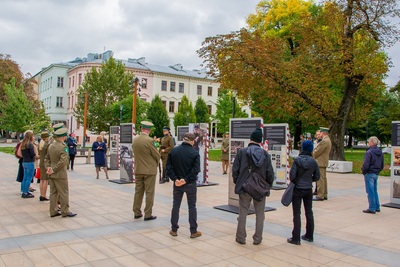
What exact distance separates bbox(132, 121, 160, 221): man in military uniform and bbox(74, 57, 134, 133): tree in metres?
39.1

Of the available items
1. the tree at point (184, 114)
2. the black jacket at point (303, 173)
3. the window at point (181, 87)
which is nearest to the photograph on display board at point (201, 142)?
the black jacket at point (303, 173)

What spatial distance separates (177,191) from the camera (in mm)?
6309

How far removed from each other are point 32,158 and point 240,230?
6477 mm

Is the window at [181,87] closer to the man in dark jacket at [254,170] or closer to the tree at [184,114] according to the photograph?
the tree at [184,114]

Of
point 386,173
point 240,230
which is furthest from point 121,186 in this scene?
point 386,173

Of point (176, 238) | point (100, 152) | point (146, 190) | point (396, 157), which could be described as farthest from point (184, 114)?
point (176, 238)

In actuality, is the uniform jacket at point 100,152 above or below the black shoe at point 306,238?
above

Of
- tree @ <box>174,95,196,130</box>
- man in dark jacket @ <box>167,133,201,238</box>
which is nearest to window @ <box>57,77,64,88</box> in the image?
tree @ <box>174,95,196,130</box>

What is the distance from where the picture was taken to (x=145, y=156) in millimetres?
7484

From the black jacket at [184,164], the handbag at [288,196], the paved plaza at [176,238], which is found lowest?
the paved plaza at [176,238]

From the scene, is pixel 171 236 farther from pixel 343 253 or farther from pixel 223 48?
pixel 223 48

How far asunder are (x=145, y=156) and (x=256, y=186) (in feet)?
8.74

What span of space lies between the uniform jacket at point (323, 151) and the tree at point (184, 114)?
50.2 metres

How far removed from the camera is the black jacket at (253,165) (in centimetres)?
583
